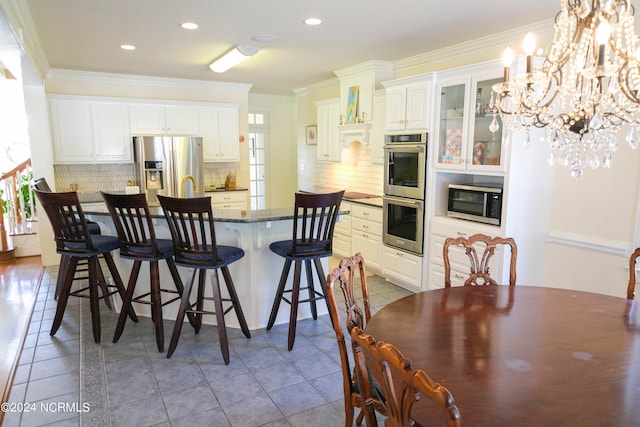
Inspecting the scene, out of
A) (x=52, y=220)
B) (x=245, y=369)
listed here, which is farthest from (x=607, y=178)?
(x=52, y=220)

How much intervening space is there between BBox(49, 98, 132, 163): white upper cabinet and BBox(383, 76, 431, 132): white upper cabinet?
3804mm

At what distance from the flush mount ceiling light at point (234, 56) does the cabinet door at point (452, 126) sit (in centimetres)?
199

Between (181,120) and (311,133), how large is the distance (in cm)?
212

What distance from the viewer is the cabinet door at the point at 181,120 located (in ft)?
19.8

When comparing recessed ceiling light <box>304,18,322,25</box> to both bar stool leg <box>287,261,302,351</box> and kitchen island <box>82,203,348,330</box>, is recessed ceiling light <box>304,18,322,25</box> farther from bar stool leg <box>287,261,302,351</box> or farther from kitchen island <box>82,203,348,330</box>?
bar stool leg <box>287,261,302,351</box>

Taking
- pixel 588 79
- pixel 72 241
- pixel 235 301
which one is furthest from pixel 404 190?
pixel 72 241

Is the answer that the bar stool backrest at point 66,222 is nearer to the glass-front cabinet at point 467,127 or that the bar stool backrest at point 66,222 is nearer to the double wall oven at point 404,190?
the double wall oven at point 404,190

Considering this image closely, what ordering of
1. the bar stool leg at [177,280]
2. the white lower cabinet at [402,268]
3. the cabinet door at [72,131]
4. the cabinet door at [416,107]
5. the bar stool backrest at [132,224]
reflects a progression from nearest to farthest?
the bar stool backrest at [132,224], the bar stool leg at [177,280], the cabinet door at [416,107], the white lower cabinet at [402,268], the cabinet door at [72,131]

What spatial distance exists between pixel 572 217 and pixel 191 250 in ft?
10.2

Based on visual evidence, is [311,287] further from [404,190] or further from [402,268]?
[404,190]

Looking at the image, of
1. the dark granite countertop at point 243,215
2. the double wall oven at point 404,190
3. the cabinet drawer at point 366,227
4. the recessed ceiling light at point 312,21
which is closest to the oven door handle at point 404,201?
the double wall oven at point 404,190

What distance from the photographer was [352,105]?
212 inches

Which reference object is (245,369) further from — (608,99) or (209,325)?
(608,99)

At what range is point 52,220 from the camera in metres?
3.07
